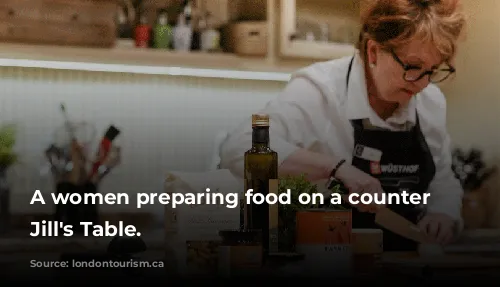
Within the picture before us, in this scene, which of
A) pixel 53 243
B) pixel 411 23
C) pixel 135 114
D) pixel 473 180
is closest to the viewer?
pixel 53 243

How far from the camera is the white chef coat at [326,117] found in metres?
2.25

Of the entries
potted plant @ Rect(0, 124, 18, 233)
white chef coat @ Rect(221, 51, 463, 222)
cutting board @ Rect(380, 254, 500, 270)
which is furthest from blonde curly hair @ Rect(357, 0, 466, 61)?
potted plant @ Rect(0, 124, 18, 233)

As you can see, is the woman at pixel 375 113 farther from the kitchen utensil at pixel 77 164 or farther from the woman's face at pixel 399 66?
the kitchen utensil at pixel 77 164

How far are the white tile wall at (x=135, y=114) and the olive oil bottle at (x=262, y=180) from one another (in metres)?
0.90

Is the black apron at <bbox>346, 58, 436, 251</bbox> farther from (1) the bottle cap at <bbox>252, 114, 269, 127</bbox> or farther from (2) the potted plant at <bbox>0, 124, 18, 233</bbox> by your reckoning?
(2) the potted plant at <bbox>0, 124, 18, 233</bbox>

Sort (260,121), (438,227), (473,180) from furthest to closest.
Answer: (473,180) → (438,227) → (260,121)

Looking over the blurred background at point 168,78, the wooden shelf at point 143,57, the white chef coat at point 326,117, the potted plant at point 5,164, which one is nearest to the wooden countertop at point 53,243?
the potted plant at point 5,164

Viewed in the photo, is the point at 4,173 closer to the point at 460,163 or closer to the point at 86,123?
the point at 86,123

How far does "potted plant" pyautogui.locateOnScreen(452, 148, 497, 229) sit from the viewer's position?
252cm


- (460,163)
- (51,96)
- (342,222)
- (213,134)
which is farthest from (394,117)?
(51,96)

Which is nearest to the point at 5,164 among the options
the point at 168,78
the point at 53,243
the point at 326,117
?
the point at 53,243

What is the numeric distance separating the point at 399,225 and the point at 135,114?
934mm

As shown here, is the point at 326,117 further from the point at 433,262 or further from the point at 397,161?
the point at 433,262

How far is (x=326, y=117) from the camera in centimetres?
229
